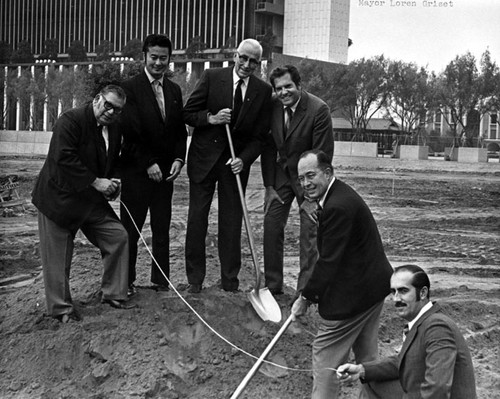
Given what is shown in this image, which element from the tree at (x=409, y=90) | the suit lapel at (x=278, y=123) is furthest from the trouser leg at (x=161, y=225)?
the tree at (x=409, y=90)

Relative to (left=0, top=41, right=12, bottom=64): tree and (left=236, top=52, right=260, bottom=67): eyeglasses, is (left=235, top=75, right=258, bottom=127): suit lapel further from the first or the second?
(left=0, top=41, right=12, bottom=64): tree

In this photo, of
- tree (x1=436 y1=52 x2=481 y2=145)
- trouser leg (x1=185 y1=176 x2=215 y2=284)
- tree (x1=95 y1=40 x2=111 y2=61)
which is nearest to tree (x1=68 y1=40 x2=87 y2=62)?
tree (x1=95 y1=40 x2=111 y2=61)

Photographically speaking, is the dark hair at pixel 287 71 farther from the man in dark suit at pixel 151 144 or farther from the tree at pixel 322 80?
the tree at pixel 322 80

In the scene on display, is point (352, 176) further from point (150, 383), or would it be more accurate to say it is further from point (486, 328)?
point (150, 383)

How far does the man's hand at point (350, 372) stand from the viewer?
4621mm

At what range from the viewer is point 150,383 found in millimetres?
6055

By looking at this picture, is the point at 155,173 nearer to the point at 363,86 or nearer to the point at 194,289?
the point at 194,289

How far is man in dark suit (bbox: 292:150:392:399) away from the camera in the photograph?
5.07 m

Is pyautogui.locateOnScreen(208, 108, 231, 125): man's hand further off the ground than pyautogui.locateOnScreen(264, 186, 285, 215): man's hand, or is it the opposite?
pyautogui.locateOnScreen(208, 108, 231, 125): man's hand

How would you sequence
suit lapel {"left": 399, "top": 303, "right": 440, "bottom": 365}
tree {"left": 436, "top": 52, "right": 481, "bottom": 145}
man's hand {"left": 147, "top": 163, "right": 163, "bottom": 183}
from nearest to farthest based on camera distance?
A: suit lapel {"left": 399, "top": 303, "right": 440, "bottom": 365}, man's hand {"left": 147, "top": 163, "right": 163, "bottom": 183}, tree {"left": 436, "top": 52, "right": 481, "bottom": 145}

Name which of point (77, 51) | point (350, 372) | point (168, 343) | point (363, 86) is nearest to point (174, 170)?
point (168, 343)

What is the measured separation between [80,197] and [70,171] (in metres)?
0.21

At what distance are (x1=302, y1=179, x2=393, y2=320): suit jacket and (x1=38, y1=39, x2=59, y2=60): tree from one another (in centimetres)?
3259

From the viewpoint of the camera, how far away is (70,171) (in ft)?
20.7
